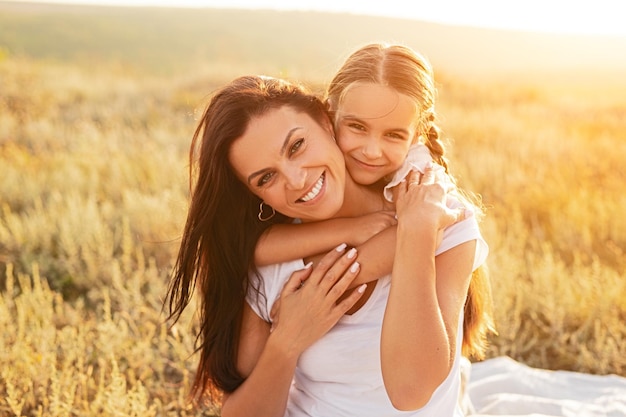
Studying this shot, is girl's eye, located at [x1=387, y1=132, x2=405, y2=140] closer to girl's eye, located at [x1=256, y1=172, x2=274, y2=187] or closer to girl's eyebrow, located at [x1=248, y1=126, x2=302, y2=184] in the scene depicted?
girl's eyebrow, located at [x1=248, y1=126, x2=302, y2=184]

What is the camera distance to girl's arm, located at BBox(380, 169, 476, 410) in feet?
6.65

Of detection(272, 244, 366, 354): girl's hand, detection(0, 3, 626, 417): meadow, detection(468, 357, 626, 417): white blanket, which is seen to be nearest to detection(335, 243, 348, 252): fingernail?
detection(272, 244, 366, 354): girl's hand

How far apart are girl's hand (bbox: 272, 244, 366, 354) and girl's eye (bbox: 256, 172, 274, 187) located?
0.34 m

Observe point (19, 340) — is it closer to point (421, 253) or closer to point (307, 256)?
point (307, 256)

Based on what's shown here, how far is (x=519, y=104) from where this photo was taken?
1391 centimetres

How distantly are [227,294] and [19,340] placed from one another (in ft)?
5.53

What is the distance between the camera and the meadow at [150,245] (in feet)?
12.1

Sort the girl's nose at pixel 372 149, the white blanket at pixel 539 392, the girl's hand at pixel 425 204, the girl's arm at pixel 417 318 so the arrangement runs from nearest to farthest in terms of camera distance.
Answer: the girl's arm at pixel 417 318, the girl's hand at pixel 425 204, the girl's nose at pixel 372 149, the white blanket at pixel 539 392

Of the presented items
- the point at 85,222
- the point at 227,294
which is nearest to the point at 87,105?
the point at 85,222

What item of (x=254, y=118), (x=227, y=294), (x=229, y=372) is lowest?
(x=229, y=372)

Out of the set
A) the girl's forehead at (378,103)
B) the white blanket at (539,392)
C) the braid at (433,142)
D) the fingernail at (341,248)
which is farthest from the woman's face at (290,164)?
the white blanket at (539,392)

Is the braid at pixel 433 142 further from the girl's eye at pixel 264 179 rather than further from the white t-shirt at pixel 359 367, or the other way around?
the girl's eye at pixel 264 179

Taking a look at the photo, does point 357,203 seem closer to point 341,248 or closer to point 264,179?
point 341,248

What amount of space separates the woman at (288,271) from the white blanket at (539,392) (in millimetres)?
1046
